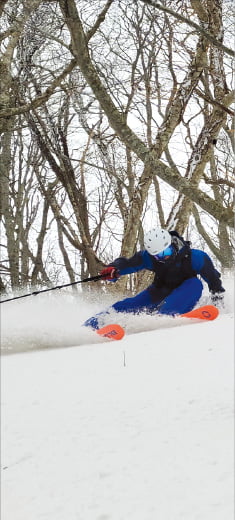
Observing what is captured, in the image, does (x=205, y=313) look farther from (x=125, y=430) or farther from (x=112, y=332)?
(x=125, y=430)

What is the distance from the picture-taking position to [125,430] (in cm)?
305

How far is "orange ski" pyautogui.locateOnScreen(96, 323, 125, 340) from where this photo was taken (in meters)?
5.69

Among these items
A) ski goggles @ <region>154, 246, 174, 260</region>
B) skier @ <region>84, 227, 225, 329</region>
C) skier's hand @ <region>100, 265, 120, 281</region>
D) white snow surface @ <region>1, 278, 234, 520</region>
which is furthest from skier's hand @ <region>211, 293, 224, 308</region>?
skier's hand @ <region>100, 265, 120, 281</region>

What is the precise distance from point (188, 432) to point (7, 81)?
24.7ft

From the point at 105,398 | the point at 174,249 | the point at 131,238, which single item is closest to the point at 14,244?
the point at 131,238

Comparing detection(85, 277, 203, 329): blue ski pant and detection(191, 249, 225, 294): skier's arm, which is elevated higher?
detection(191, 249, 225, 294): skier's arm

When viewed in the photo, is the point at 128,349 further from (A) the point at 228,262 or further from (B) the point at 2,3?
(A) the point at 228,262

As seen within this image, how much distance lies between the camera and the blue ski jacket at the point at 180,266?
621cm

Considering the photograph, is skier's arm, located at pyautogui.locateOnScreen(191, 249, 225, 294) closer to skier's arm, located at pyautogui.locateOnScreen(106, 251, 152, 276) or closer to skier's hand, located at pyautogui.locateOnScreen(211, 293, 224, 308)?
skier's hand, located at pyautogui.locateOnScreen(211, 293, 224, 308)

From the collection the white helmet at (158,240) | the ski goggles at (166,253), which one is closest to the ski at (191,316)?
the ski goggles at (166,253)

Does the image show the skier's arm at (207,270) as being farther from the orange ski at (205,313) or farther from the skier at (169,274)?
the orange ski at (205,313)

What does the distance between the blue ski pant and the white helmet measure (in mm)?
579

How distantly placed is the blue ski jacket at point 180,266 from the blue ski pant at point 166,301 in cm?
10

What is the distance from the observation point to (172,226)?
907 centimetres
